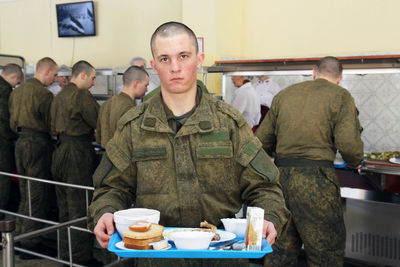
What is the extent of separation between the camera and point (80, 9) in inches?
235

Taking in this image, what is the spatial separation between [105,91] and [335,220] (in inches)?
145

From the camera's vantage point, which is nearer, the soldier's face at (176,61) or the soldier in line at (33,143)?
the soldier's face at (176,61)

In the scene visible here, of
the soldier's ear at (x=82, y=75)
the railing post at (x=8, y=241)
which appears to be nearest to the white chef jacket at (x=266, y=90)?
the soldier's ear at (x=82, y=75)

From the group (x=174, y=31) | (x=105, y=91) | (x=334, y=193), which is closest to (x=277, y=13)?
(x=105, y=91)

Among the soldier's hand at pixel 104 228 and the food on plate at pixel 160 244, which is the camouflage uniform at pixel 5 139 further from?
the food on plate at pixel 160 244

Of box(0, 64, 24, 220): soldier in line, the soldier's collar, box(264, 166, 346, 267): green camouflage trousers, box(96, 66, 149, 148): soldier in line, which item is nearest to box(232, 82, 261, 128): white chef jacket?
box(96, 66, 149, 148): soldier in line

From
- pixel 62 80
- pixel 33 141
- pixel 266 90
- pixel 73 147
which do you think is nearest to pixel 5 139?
pixel 33 141

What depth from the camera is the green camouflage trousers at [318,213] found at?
8.21ft

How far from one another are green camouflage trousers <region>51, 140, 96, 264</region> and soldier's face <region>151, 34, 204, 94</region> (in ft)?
7.63

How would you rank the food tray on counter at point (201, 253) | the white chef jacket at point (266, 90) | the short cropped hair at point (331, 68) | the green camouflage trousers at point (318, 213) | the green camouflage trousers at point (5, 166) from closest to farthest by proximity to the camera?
1. the food tray on counter at point (201, 253)
2. the green camouflage trousers at point (318, 213)
3. the short cropped hair at point (331, 68)
4. the green camouflage trousers at point (5, 166)
5. the white chef jacket at point (266, 90)

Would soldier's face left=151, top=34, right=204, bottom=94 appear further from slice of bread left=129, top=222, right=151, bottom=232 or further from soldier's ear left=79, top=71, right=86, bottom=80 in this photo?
soldier's ear left=79, top=71, right=86, bottom=80

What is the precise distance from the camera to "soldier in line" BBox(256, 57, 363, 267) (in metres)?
2.51

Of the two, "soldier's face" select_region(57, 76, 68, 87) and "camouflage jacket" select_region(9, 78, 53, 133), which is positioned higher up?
"soldier's face" select_region(57, 76, 68, 87)

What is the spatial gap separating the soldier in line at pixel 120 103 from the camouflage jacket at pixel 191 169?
196 cm
